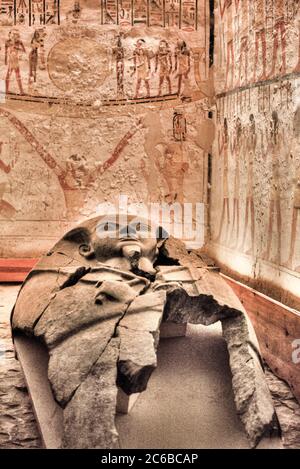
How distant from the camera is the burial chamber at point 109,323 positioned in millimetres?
2783

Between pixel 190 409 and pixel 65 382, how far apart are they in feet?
2.16

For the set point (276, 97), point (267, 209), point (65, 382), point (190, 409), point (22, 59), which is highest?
point (22, 59)

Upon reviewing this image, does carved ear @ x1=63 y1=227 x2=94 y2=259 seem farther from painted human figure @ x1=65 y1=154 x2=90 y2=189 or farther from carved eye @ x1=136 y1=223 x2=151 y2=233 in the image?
painted human figure @ x1=65 y1=154 x2=90 y2=189

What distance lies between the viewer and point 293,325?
3.87 meters

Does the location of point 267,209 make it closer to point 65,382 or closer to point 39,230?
point 65,382

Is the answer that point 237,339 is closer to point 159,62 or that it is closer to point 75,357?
point 75,357

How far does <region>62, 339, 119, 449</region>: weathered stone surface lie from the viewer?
8.54 feet

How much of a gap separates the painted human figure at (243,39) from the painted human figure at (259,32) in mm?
213

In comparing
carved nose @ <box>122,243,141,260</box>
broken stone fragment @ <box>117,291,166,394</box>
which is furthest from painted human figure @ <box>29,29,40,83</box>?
Answer: broken stone fragment @ <box>117,291,166,394</box>

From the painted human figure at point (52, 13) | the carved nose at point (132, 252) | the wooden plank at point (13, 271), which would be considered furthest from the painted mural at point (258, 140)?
the wooden plank at point (13, 271)

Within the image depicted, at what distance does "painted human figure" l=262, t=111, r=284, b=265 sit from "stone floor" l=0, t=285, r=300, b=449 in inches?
31.5

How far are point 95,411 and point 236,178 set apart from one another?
299cm

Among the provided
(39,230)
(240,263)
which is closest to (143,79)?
(39,230)

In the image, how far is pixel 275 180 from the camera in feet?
14.0
